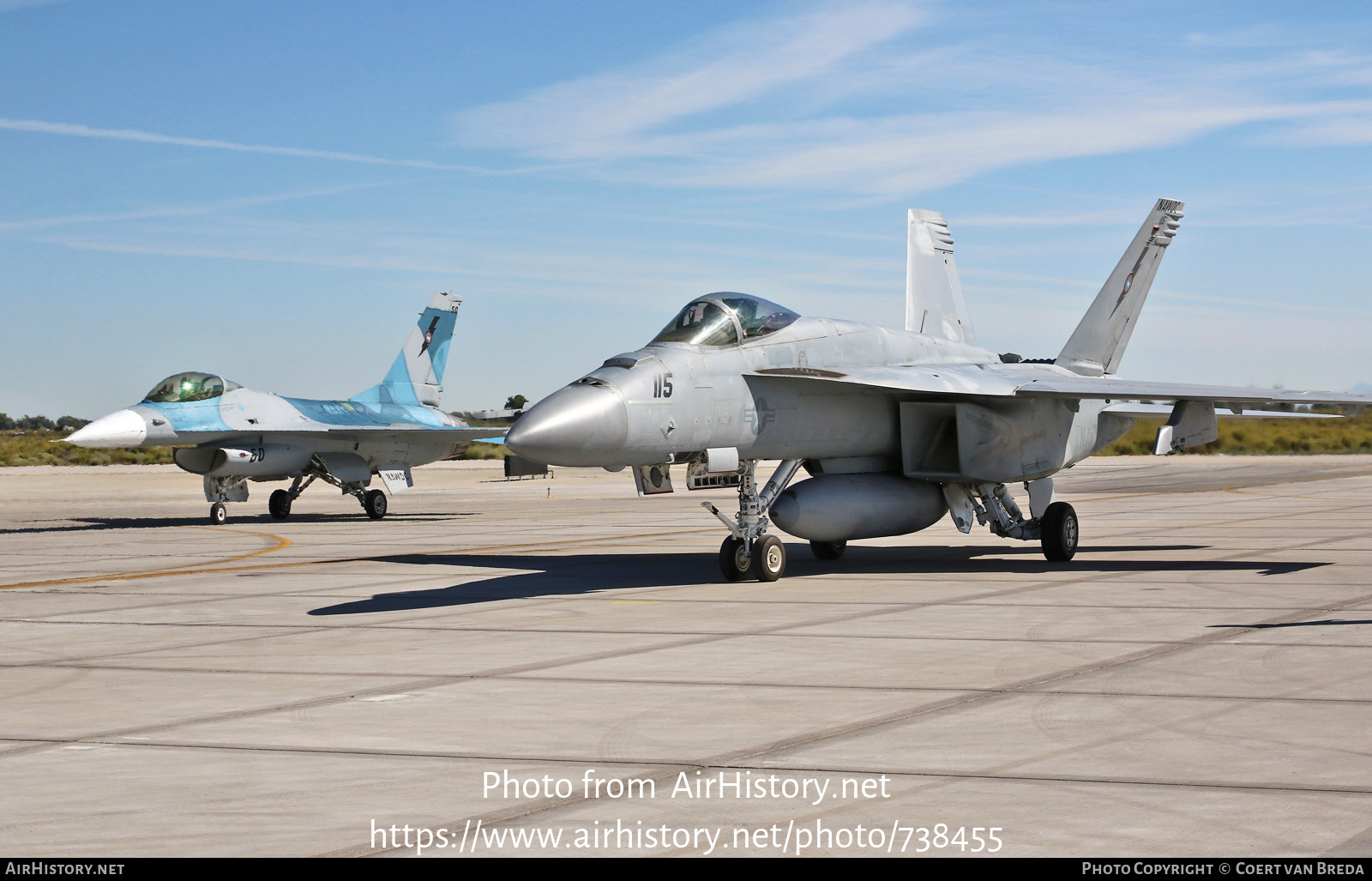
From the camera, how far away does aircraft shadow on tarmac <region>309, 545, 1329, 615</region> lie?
42.9 ft

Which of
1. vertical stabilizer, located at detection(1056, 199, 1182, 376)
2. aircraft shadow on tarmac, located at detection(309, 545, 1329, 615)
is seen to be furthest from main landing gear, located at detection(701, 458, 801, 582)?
vertical stabilizer, located at detection(1056, 199, 1182, 376)

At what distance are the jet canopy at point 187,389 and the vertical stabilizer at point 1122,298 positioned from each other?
54.5ft

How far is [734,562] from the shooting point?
1377 cm

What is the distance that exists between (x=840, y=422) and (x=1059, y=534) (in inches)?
124

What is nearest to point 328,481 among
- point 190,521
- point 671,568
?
point 190,521

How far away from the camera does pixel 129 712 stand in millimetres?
7191

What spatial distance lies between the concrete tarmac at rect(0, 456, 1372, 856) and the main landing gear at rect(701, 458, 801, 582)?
0.66ft

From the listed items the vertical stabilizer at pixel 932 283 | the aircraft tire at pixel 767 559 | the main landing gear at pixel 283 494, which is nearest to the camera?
the aircraft tire at pixel 767 559

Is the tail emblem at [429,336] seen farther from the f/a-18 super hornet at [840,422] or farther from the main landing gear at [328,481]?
the f/a-18 super hornet at [840,422]

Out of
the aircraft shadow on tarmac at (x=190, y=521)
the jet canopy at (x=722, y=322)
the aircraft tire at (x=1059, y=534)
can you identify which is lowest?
the aircraft shadow on tarmac at (x=190, y=521)

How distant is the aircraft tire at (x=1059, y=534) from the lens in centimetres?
1566

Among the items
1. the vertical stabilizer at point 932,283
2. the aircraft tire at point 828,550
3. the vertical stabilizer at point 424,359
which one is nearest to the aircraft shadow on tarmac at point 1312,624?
the aircraft tire at point 828,550
